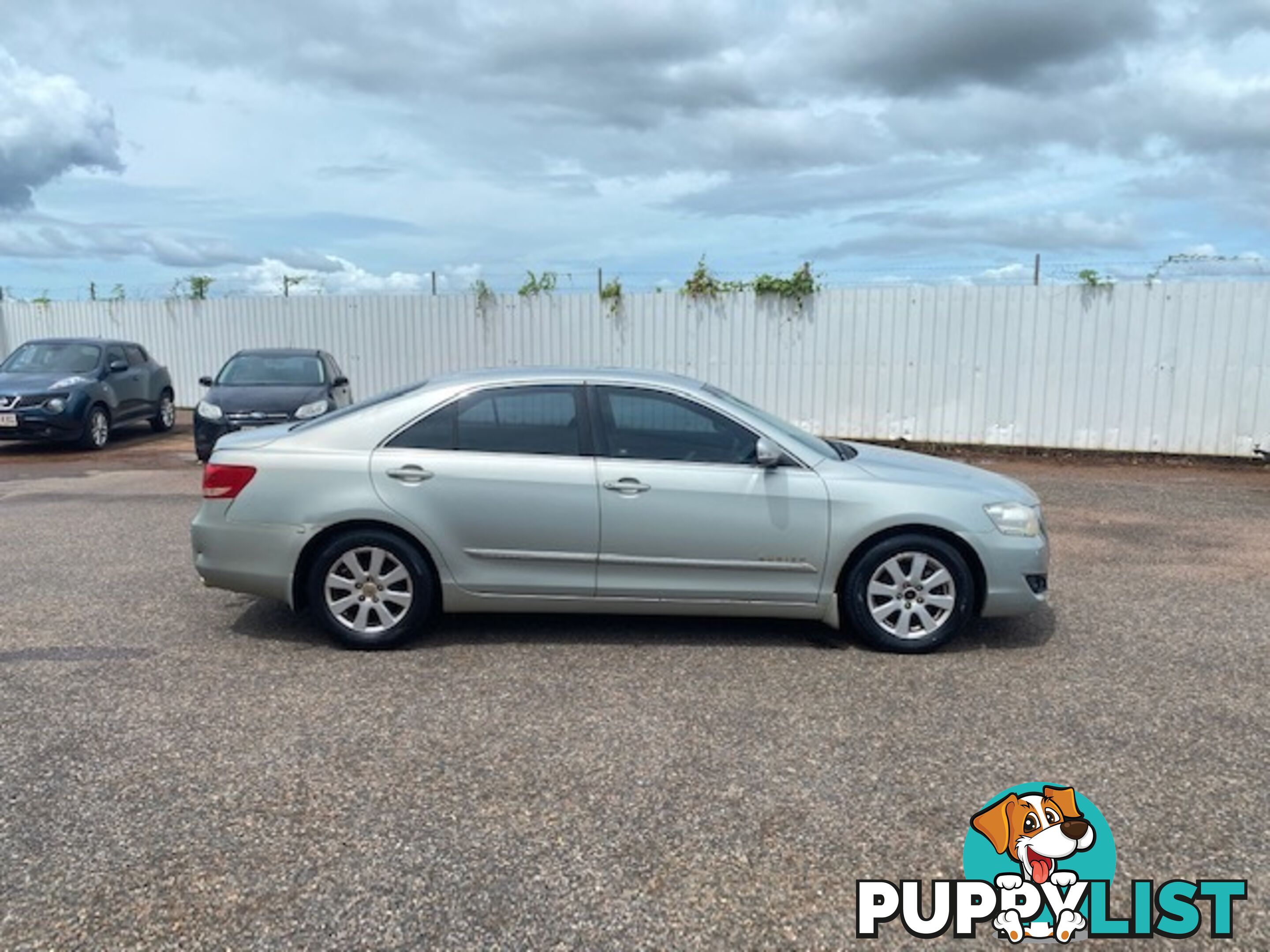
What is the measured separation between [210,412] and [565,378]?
7787 millimetres

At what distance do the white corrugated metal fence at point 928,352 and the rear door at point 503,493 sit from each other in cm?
908

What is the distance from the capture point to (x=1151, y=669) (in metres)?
4.68

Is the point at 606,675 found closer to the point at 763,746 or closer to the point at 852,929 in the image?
the point at 763,746

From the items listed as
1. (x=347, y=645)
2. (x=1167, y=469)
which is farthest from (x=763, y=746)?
(x=1167, y=469)

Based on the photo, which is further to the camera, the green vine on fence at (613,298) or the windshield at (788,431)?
the green vine on fence at (613,298)

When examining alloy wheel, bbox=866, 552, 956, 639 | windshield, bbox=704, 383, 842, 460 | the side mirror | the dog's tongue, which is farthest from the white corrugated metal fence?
the dog's tongue

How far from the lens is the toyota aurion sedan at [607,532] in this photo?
16.1 ft

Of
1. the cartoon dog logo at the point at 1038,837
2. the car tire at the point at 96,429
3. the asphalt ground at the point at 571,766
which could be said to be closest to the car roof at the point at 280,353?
the car tire at the point at 96,429

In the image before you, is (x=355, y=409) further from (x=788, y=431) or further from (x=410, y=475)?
(x=788, y=431)

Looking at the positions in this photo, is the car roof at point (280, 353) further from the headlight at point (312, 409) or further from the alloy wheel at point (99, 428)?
the alloy wheel at point (99, 428)

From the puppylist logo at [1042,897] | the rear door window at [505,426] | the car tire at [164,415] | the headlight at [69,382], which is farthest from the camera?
the car tire at [164,415]

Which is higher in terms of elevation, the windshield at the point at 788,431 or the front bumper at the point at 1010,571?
the windshield at the point at 788,431

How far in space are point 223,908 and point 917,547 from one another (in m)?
3.56

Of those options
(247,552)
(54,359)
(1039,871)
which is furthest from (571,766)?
(54,359)
